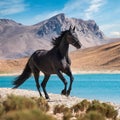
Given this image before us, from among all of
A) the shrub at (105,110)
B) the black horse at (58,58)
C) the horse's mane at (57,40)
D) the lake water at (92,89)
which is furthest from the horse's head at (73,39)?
the lake water at (92,89)

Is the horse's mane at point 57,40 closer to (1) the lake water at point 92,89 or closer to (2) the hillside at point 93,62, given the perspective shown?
(1) the lake water at point 92,89

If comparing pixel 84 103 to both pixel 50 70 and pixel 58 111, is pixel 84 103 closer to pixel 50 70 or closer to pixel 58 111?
pixel 58 111

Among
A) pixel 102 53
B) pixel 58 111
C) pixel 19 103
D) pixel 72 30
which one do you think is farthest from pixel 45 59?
pixel 102 53

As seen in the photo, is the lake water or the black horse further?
the lake water

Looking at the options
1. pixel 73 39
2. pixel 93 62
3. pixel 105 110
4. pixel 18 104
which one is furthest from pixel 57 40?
pixel 93 62

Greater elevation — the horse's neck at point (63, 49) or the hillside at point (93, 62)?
the horse's neck at point (63, 49)

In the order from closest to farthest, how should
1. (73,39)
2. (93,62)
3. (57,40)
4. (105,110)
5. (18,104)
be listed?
(18,104) < (105,110) < (73,39) < (57,40) < (93,62)

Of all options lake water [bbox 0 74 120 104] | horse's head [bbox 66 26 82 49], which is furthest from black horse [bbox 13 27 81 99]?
lake water [bbox 0 74 120 104]

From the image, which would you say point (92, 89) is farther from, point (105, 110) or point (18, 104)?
point (18, 104)

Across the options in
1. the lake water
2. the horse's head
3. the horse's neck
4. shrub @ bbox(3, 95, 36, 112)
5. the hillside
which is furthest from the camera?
the hillside

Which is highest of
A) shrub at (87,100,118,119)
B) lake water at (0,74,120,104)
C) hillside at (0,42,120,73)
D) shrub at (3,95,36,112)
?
shrub at (3,95,36,112)

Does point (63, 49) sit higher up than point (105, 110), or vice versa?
point (63, 49)

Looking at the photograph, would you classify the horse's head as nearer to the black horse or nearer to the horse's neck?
the black horse

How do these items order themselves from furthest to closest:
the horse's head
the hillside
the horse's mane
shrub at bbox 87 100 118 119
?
the hillside < the horse's mane < the horse's head < shrub at bbox 87 100 118 119
